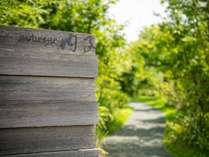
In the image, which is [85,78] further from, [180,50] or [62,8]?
[180,50]

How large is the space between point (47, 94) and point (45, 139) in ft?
0.98

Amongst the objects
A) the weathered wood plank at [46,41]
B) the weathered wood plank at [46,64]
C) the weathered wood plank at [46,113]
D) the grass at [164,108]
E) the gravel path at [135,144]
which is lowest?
the grass at [164,108]

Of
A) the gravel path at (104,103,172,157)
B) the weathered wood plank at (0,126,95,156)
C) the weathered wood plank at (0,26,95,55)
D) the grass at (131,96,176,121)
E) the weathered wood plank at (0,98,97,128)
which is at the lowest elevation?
the grass at (131,96,176,121)

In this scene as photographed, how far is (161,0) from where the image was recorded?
9.97m

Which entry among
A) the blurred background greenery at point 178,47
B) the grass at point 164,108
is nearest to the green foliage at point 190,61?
the blurred background greenery at point 178,47

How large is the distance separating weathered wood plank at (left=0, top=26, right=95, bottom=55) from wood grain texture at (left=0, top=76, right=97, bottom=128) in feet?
0.65

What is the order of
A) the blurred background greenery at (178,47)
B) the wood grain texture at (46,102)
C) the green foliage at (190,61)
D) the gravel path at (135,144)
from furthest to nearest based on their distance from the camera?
the green foliage at (190,61)
the gravel path at (135,144)
the blurred background greenery at (178,47)
the wood grain texture at (46,102)

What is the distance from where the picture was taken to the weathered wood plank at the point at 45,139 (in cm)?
203

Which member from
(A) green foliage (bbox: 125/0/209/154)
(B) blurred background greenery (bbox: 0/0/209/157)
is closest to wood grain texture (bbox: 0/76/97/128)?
(B) blurred background greenery (bbox: 0/0/209/157)

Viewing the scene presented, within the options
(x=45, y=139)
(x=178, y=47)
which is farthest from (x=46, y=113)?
(x=178, y=47)

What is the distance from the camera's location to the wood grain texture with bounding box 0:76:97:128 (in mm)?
2020

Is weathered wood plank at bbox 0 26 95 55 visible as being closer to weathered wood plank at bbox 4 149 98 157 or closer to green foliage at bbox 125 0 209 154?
weathered wood plank at bbox 4 149 98 157

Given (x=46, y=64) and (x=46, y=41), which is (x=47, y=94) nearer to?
(x=46, y=64)

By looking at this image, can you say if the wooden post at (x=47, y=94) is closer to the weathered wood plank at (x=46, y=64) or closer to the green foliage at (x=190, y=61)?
the weathered wood plank at (x=46, y=64)
